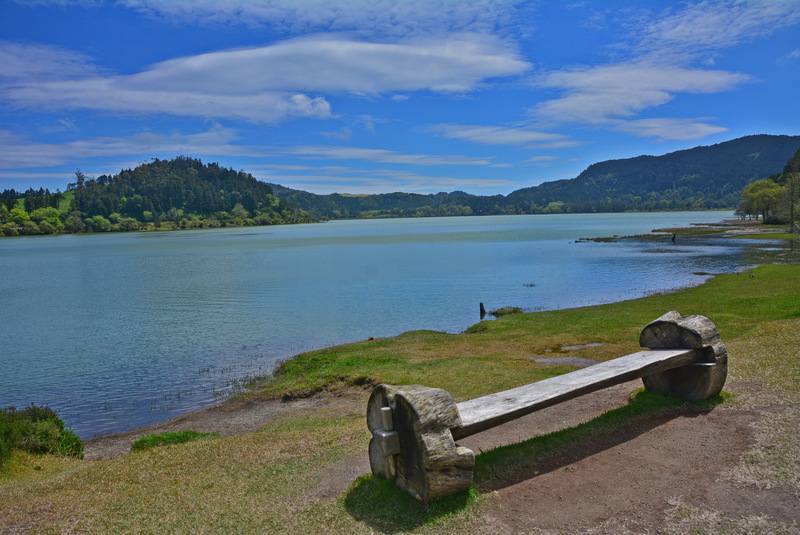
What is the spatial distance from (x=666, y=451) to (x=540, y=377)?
26.5 feet

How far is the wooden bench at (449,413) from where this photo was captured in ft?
21.7

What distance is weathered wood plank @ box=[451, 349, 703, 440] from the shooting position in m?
7.36

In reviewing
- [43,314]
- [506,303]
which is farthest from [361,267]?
[43,314]

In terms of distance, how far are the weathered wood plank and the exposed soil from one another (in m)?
0.98

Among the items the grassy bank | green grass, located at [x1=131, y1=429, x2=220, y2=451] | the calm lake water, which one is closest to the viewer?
the grassy bank

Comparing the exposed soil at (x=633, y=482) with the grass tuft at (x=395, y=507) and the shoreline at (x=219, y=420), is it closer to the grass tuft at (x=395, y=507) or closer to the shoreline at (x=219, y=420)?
the grass tuft at (x=395, y=507)

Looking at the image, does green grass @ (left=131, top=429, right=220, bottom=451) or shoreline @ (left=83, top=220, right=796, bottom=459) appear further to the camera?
shoreline @ (left=83, top=220, right=796, bottom=459)

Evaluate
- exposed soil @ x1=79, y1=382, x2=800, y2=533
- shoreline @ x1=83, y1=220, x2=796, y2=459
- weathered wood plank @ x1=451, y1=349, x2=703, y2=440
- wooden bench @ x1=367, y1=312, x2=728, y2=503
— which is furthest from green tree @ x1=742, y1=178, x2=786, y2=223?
exposed soil @ x1=79, y1=382, x2=800, y2=533

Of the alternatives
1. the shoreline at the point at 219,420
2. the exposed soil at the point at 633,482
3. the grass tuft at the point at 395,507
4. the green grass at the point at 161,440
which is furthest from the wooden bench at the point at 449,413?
the shoreline at the point at 219,420

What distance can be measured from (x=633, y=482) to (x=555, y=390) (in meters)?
1.69

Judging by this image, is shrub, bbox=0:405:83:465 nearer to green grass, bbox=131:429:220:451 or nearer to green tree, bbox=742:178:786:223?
green grass, bbox=131:429:220:451

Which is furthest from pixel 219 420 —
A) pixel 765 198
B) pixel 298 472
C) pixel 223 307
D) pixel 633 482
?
pixel 765 198

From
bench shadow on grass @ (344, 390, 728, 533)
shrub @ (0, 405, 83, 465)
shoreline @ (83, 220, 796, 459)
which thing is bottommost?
shoreline @ (83, 220, 796, 459)

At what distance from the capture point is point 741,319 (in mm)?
22156
